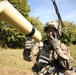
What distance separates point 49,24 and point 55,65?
92 cm

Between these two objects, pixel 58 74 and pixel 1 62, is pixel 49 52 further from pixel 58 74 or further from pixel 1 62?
pixel 1 62

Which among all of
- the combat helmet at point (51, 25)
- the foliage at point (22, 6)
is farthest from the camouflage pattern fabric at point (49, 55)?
the foliage at point (22, 6)

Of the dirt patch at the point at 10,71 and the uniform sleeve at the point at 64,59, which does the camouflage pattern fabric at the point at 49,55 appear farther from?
the dirt patch at the point at 10,71

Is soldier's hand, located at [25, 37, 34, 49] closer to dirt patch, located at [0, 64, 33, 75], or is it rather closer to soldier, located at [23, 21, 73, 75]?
soldier, located at [23, 21, 73, 75]

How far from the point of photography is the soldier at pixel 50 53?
579cm

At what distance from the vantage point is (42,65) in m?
6.13

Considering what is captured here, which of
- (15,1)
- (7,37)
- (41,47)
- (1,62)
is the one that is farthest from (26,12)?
(41,47)

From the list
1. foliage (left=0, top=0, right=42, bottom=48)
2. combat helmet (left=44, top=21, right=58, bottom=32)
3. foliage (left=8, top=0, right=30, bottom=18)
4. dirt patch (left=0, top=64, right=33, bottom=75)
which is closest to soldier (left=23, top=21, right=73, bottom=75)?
combat helmet (left=44, top=21, right=58, bottom=32)

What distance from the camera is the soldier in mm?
5793

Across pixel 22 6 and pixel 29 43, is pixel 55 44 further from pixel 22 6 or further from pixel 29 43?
pixel 22 6

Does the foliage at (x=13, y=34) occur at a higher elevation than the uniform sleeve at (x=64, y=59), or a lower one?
higher

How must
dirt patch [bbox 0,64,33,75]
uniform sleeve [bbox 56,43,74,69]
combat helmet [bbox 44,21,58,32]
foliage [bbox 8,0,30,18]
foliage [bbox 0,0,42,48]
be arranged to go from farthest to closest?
1. foliage [bbox 8,0,30,18]
2. foliage [bbox 0,0,42,48]
3. dirt patch [bbox 0,64,33,75]
4. combat helmet [bbox 44,21,58,32]
5. uniform sleeve [bbox 56,43,74,69]

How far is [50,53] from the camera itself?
6.13 metres

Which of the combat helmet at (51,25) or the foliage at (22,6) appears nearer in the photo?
the combat helmet at (51,25)
